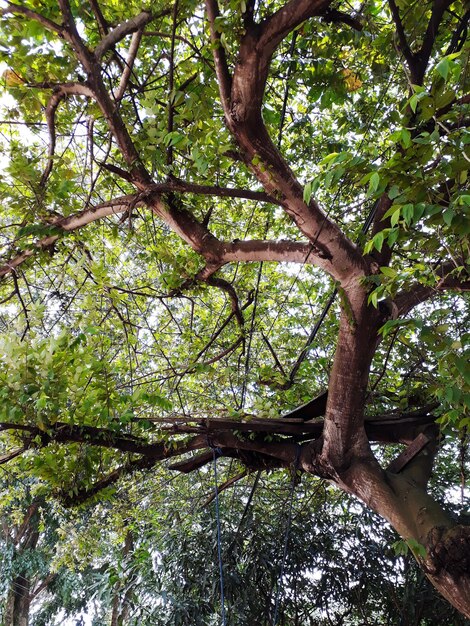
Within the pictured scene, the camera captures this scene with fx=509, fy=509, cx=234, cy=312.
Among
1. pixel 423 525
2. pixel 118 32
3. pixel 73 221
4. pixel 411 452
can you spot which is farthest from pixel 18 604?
pixel 118 32

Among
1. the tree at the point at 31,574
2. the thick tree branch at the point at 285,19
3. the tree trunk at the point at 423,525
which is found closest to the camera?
the thick tree branch at the point at 285,19

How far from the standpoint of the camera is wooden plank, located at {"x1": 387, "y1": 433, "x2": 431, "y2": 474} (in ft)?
7.57

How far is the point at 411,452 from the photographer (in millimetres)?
2326

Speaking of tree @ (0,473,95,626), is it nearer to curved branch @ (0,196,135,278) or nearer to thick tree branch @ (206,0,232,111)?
curved branch @ (0,196,135,278)

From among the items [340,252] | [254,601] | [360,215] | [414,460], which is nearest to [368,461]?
[414,460]

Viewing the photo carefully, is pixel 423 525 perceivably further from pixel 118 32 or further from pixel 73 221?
pixel 118 32

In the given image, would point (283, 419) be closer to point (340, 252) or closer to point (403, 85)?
point (340, 252)

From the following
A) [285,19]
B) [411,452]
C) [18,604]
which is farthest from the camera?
[18,604]

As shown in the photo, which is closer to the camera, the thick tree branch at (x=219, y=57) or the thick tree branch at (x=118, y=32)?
the thick tree branch at (x=219, y=57)

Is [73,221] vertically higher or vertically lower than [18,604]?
lower

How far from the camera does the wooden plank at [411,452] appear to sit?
231 cm

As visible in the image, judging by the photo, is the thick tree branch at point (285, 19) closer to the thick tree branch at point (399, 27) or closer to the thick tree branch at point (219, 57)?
the thick tree branch at point (219, 57)

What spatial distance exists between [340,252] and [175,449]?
1.31m

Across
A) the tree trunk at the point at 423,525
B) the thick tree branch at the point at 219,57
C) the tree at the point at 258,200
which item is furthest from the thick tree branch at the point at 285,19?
the tree trunk at the point at 423,525
